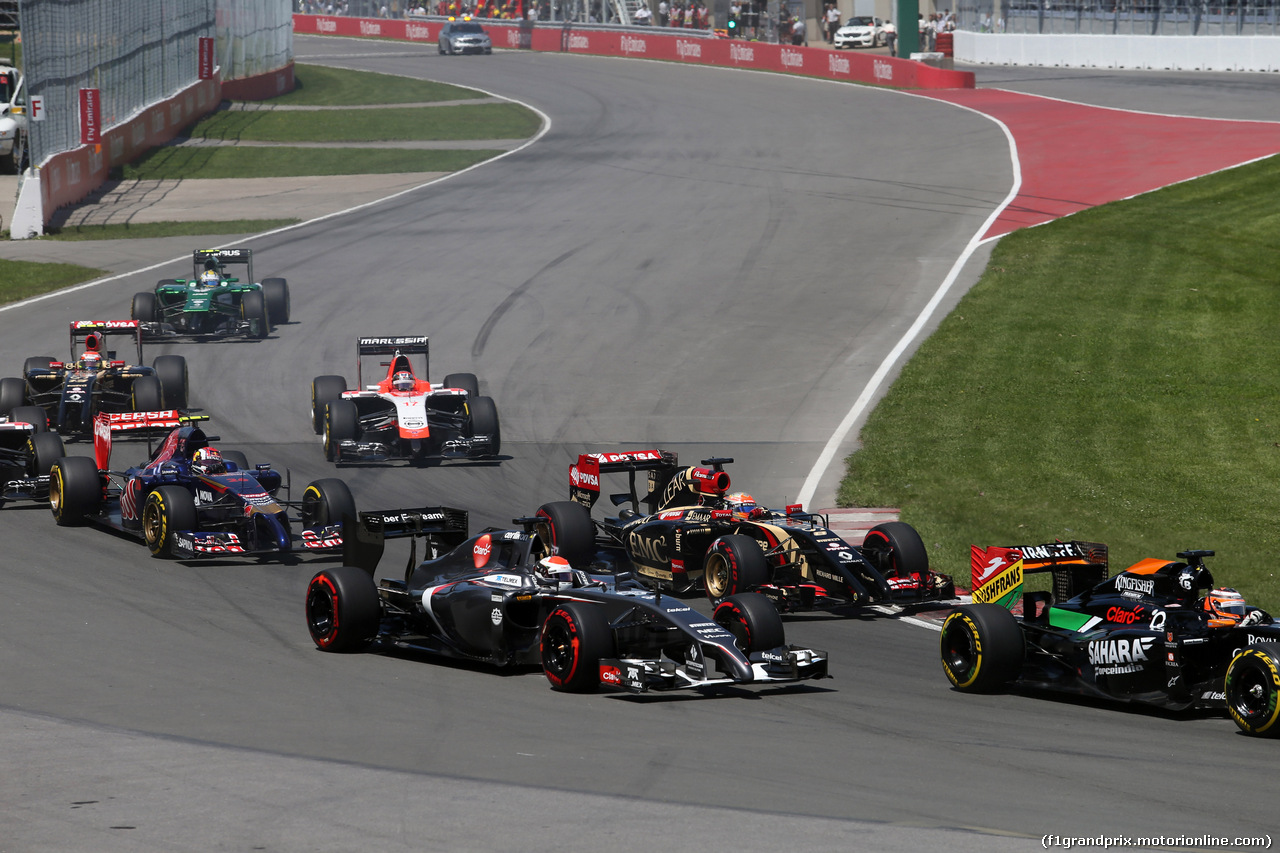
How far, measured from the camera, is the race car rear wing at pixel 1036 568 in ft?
45.0

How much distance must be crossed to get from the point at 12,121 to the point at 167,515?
1465 inches

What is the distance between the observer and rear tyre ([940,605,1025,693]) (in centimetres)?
1254

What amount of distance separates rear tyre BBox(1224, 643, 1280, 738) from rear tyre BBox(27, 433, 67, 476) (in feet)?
47.7

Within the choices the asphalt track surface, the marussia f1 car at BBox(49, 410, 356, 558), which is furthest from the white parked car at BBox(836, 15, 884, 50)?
the marussia f1 car at BBox(49, 410, 356, 558)

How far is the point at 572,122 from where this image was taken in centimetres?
6094

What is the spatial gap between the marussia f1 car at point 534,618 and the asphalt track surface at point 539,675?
0.91 ft

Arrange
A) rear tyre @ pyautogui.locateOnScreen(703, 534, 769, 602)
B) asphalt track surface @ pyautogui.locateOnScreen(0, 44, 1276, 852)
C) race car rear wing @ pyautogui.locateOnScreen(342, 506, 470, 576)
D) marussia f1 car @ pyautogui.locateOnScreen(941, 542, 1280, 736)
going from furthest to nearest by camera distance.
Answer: rear tyre @ pyautogui.locateOnScreen(703, 534, 769, 602) → race car rear wing @ pyautogui.locateOnScreen(342, 506, 470, 576) → marussia f1 car @ pyautogui.locateOnScreen(941, 542, 1280, 736) → asphalt track surface @ pyautogui.locateOnScreen(0, 44, 1276, 852)

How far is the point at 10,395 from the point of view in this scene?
2419 cm

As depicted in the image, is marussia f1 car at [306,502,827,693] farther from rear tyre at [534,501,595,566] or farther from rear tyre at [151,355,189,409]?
rear tyre at [151,355,189,409]

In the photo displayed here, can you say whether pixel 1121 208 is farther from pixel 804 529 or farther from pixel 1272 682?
pixel 1272 682

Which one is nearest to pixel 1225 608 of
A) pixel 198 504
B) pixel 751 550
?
pixel 751 550

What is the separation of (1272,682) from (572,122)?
172 feet

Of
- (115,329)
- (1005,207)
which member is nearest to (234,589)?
(115,329)

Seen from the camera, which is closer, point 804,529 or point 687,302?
→ point 804,529
